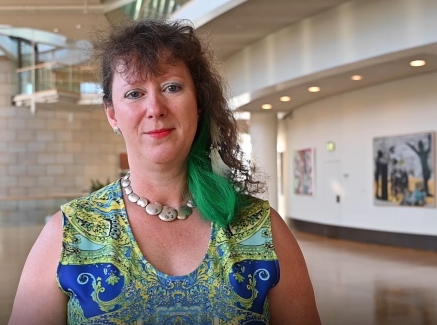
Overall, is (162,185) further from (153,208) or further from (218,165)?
(218,165)

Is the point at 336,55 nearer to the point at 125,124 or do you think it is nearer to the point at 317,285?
the point at 317,285

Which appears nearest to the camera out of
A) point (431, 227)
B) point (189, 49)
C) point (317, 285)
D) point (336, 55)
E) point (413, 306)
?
point (189, 49)

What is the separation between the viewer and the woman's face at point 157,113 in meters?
1.57

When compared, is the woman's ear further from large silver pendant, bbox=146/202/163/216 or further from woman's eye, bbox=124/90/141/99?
large silver pendant, bbox=146/202/163/216

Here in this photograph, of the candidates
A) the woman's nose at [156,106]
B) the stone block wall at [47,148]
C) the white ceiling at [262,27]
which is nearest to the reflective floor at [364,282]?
the white ceiling at [262,27]

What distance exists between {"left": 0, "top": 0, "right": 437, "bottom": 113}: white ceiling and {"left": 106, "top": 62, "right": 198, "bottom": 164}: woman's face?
6683 millimetres

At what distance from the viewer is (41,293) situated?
4.97 feet

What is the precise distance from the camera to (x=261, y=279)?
157 centimetres

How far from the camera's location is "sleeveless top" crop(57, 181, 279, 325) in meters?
1.49

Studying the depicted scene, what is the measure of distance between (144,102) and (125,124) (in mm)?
81

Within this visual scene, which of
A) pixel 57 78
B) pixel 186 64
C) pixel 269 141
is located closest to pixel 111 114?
pixel 186 64

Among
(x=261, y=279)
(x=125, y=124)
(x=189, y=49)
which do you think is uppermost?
(x=189, y=49)

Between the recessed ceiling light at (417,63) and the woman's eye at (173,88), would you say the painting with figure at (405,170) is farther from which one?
the woman's eye at (173,88)

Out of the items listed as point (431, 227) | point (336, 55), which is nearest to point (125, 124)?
point (336, 55)
